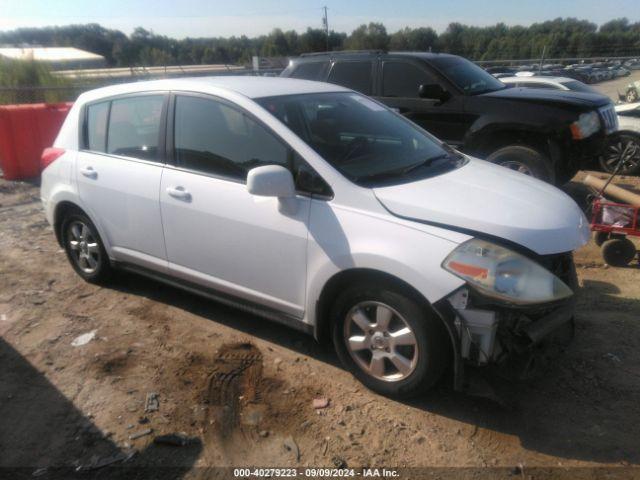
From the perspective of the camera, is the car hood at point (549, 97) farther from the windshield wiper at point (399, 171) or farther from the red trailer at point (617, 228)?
the windshield wiper at point (399, 171)

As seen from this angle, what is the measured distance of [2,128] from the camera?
8.88 m

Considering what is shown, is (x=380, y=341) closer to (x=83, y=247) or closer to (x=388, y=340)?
(x=388, y=340)

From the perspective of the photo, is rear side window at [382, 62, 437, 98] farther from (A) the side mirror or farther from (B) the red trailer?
(A) the side mirror

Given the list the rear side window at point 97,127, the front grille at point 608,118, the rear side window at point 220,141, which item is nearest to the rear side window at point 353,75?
the front grille at point 608,118

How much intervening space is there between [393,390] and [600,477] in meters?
1.07

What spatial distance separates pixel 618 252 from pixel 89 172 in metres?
4.69

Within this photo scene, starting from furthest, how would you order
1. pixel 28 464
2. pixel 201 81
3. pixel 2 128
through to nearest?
pixel 2 128
pixel 201 81
pixel 28 464

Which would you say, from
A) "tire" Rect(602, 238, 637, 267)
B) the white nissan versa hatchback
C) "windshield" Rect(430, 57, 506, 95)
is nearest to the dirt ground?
the white nissan versa hatchback

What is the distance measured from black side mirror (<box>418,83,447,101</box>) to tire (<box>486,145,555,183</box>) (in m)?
1.03

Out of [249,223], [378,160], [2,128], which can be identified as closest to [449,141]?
[378,160]

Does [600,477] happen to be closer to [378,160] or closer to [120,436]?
[378,160]

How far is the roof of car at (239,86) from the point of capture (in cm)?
367

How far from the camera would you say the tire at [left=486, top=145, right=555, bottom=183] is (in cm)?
632

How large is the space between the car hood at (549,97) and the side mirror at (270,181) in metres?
4.53
